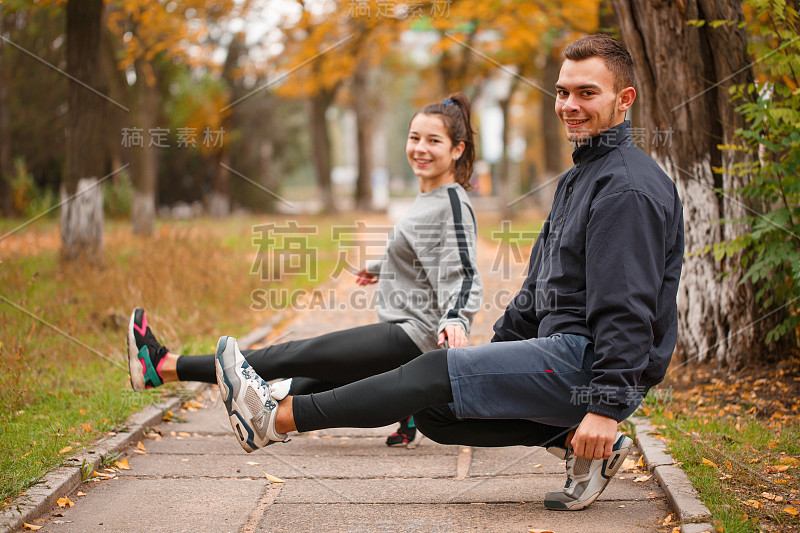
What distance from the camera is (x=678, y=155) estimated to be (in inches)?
212

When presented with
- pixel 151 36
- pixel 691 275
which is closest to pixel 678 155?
pixel 691 275

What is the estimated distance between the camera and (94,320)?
6.78 metres

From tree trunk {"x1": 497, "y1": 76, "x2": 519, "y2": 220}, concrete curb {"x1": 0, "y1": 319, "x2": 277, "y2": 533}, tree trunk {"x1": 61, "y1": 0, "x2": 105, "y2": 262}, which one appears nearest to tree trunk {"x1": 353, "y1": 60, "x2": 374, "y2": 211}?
tree trunk {"x1": 497, "y1": 76, "x2": 519, "y2": 220}

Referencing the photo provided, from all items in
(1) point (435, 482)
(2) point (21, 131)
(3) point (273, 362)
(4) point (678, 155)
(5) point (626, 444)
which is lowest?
(1) point (435, 482)

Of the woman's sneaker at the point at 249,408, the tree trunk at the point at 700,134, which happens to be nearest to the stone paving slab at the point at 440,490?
the woman's sneaker at the point at 249,408

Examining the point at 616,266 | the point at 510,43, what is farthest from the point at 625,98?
the point at 510,43

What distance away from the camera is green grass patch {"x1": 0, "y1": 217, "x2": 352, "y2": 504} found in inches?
161

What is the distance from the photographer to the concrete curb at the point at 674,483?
299cm

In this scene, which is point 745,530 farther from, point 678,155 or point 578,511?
point 678,155

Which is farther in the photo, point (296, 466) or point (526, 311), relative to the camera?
point (296, 466)

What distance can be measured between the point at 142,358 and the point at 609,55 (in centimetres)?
240

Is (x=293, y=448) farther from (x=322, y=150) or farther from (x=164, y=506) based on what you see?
(x=322, y=150)

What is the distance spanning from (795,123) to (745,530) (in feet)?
8.42

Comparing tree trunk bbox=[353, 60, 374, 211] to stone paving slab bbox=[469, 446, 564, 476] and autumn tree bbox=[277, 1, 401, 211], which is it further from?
stone paving slab bbox=[469, 446, 564, 476]
